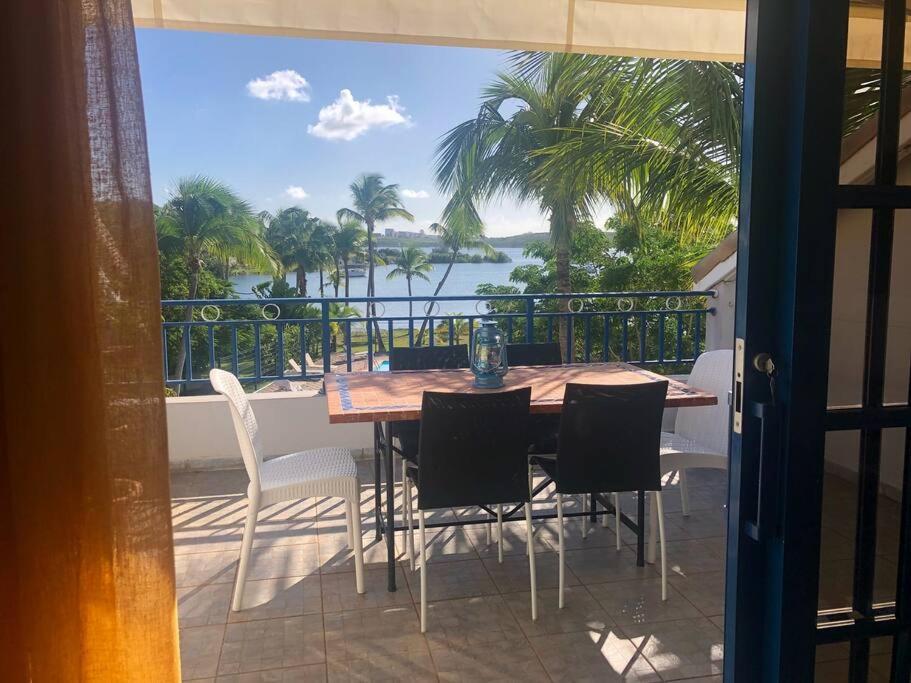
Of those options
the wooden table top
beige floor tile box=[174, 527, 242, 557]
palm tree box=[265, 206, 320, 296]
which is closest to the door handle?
the wooden table top

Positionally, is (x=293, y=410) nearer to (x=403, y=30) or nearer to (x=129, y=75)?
(x=403, y=30)

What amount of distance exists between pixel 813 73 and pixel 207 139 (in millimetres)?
29037

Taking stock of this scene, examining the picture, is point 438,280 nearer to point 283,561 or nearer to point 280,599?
point 283,561

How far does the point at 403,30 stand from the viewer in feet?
6.02

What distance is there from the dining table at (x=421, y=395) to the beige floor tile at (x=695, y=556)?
16cm

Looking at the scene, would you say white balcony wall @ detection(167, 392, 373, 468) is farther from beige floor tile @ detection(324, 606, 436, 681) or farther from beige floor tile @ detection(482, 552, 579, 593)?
beige floor tile @ detection(324, 606, 436, 681)

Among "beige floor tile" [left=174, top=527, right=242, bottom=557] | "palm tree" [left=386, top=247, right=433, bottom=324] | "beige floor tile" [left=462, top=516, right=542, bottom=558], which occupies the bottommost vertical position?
"beige floor tile" [left=462, top=516, right=542, bottom=558]

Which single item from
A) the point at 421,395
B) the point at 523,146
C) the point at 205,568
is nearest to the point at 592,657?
the point at 421,395

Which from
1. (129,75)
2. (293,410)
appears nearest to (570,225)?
(293,410)

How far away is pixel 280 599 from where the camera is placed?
9.41ft

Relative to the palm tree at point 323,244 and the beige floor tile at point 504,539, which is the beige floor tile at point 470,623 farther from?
the palm tree at point 323,244

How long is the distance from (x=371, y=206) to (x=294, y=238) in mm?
3136

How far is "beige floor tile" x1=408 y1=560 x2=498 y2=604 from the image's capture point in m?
2.92

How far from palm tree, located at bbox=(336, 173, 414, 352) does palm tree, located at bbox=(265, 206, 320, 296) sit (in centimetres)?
149
